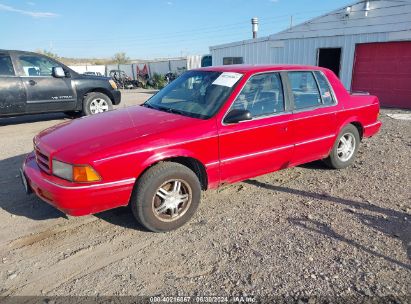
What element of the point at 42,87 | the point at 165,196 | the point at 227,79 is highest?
the point at 227,79

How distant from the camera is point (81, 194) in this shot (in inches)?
117

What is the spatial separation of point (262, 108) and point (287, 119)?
0.39 m

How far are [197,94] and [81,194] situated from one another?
184cm

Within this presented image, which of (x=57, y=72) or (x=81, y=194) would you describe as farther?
(x=57, y=72)

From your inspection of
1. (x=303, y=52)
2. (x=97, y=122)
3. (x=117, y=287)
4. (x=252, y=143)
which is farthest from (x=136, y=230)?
(x=303, y=52)

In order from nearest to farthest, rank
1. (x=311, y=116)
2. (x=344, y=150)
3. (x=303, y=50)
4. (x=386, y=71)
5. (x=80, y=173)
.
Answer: (x=80, y=173), (x=311, y=116), (x=344, y=150), (x=386, y=71), (x=303, y=50)

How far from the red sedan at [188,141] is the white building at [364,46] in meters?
8.43

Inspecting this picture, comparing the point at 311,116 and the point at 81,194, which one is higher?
the point at 311,116

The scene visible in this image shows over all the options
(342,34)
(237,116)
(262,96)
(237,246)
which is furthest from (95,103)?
(342,34)

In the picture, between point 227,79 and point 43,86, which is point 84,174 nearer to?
point 227,79

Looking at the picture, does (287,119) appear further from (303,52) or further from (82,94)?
(303,52)

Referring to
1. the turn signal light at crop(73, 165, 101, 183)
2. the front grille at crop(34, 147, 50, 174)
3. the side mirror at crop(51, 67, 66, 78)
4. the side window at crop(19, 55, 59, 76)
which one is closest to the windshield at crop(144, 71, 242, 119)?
the turn signal light at crop(73, 165, 101, 183)

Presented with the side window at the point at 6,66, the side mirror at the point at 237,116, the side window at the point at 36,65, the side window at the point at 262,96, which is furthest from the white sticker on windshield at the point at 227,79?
the side window at the point at 6,66

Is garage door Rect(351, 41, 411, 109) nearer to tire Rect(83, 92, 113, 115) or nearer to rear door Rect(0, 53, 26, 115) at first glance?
tire Rect(83, 92, 113, 115)
